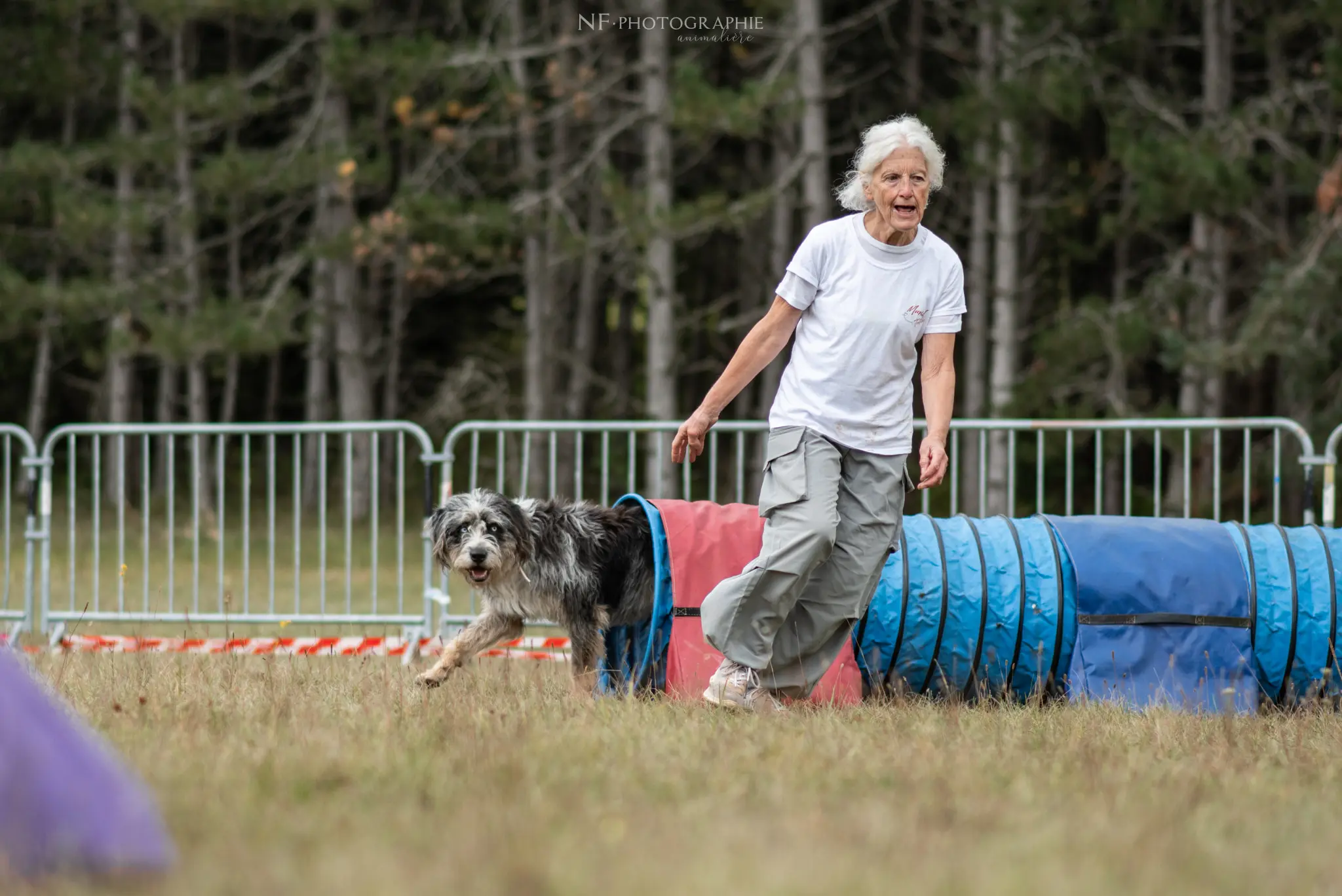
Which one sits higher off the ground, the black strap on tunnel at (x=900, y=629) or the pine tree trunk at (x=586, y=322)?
the pine tree trunk at (x=586, y=322)

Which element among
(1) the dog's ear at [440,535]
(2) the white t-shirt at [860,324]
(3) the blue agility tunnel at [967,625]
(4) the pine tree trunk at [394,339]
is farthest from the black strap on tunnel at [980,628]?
(4) the pine tree trunk at [394,339]

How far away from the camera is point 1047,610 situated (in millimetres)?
5578

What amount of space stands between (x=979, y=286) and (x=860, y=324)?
45.7ft

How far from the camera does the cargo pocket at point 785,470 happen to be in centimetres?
474

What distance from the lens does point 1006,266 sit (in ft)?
53.3

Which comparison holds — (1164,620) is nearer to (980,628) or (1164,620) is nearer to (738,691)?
(980,628)

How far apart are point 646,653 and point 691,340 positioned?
17759 millimetres

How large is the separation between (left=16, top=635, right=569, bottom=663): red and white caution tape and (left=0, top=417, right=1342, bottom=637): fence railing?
0.21 m

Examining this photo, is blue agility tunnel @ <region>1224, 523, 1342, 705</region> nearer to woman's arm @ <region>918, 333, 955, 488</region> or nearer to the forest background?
woman's arm @ <region>918, 333, 955, 488</region>

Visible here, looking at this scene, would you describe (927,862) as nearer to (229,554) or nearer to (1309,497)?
(1309,497)

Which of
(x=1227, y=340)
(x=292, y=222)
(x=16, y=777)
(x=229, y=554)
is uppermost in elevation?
(x=292, y=222)

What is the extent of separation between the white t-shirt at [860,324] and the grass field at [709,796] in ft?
3.07

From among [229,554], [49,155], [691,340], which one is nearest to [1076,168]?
[691,340]

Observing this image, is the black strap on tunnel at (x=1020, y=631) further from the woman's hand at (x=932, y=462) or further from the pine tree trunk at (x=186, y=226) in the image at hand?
the pine tree trunk at (x=186, y=226)
